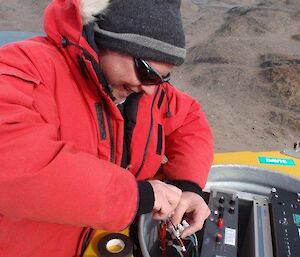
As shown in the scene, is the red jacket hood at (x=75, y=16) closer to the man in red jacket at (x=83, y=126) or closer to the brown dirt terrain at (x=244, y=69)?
the man in red jacket at (x=83, y=126)

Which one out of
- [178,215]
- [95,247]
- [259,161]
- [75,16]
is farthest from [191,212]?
[75,16]

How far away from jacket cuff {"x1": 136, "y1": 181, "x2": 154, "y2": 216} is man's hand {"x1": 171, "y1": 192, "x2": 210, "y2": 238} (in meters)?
0.23

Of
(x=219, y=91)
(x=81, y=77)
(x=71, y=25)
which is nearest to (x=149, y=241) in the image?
(x=81, y=77)

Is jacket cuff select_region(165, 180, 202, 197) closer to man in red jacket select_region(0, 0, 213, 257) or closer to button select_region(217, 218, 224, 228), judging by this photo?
man in red jacket select_region(0, 0, 213, 257)

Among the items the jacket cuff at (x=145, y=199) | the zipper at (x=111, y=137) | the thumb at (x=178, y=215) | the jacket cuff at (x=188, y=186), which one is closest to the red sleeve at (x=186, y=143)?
the jacket cuff at (x=188, y=186)

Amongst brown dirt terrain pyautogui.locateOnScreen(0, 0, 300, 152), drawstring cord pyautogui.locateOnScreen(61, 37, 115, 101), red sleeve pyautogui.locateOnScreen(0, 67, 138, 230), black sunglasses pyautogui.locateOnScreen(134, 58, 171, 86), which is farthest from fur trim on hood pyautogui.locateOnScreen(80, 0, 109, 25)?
brown dirt terrain pyautogui.locateOnScreen(0, 0, 300, 152)

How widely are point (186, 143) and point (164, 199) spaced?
61 cm

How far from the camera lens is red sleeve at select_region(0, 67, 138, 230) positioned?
1203 mm

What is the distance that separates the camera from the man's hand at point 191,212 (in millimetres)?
1620

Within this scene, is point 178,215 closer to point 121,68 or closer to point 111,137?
point 111,137

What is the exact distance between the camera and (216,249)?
1.67 metres

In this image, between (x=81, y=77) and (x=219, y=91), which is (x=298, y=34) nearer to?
(x=219, y=91)

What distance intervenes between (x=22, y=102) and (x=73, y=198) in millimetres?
336

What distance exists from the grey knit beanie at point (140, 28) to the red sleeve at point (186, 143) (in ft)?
1.92
